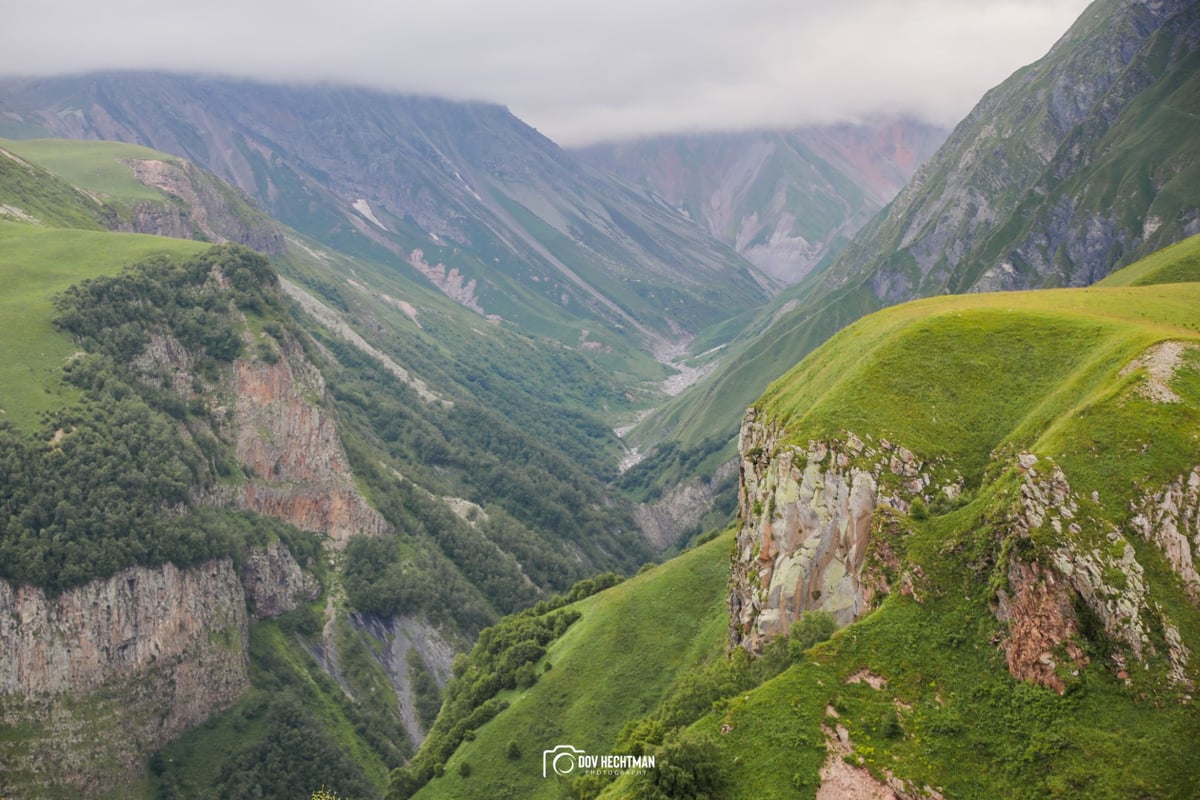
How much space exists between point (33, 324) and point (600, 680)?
132659 millimetres

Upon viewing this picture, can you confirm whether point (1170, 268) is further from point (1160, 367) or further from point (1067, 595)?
point (1067, 595)

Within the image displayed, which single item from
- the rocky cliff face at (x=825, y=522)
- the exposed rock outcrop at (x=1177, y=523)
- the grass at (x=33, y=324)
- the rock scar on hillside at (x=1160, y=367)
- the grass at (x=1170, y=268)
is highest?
the grass at (x=1170, y=268)

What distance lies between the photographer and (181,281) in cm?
Result: 19975

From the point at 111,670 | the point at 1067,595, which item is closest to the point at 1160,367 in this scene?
the point at 1067,595


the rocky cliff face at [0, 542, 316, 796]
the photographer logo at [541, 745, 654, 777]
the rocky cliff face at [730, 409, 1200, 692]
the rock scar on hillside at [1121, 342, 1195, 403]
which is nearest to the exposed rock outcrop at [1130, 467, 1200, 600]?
the rocky cliff face at [730, 409, 1200, 692]

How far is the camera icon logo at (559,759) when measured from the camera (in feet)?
333

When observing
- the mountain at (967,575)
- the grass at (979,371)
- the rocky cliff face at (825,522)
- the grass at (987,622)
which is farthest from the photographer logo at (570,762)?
the grass at (979,371)

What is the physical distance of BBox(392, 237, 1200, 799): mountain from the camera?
49062 millimetres

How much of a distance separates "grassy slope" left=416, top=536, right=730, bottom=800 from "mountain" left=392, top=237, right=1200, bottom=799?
1437 centimetres

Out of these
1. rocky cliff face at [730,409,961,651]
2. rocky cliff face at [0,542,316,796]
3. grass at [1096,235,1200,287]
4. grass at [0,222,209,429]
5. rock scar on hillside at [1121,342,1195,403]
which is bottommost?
rocky cliff face at [0,542,316,796]

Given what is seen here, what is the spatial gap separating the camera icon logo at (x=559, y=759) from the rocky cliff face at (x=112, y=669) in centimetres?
7593

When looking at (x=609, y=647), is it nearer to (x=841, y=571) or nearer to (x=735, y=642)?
(x=735, y=642)

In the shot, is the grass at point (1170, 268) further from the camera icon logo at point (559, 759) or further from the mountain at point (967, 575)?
the camera icon logo at point (559, 759)

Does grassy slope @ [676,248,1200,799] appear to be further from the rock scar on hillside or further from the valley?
the rock scar on hillside
